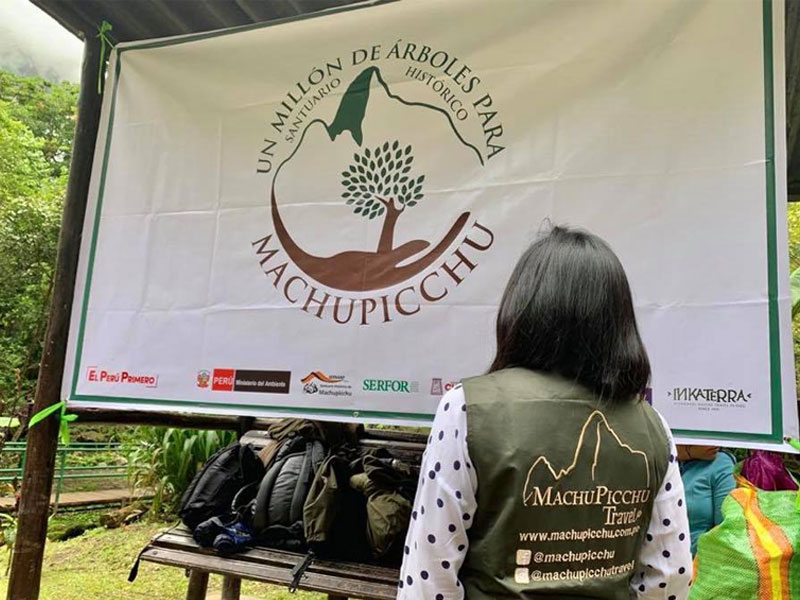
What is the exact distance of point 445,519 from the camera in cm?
102

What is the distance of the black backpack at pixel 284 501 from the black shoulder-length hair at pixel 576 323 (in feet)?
5.63

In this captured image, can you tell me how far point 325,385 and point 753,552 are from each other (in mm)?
1332

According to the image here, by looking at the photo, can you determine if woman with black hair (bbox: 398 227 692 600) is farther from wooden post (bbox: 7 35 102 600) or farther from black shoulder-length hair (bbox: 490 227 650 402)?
wooden post (bbox: 7 35 102 600)

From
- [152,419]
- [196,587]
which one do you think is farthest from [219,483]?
[196,587]

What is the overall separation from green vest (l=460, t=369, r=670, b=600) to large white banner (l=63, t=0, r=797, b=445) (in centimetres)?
65

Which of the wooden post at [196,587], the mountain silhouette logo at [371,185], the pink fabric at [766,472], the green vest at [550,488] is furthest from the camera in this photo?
the wooden post at [196,587]

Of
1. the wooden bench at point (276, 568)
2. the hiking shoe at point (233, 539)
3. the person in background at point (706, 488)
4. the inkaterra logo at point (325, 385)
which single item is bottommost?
the wooden bench at point (276, 568)

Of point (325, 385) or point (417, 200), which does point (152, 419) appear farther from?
point (417, 200)

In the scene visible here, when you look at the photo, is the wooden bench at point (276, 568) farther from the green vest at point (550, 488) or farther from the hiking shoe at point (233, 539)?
the green vest at point (550, 488)

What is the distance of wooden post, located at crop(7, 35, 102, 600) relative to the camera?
2.31 meters

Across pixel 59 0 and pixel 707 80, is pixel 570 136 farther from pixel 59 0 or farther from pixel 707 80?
pixel 59 0

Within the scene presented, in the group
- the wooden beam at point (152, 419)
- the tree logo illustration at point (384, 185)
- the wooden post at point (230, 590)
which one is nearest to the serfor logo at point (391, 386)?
the tree logo illustration at point (384, 185)

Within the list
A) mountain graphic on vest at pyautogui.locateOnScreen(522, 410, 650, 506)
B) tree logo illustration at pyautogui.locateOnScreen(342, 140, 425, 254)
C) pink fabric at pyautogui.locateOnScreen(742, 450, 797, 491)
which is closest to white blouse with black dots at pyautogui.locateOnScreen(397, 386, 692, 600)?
mountain graphic on vest at pyautogui.locateOnScreen(522, 410, 650, 506)

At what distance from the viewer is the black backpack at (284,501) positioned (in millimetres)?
2502
